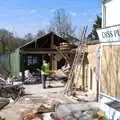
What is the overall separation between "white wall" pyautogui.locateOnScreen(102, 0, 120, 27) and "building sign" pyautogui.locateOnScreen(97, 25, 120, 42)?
649 millimetres

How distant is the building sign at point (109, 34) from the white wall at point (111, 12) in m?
0.65

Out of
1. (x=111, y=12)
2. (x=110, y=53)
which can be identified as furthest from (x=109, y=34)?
(x=111, y=12)

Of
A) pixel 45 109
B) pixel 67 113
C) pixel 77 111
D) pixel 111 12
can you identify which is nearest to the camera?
pixel 67 113

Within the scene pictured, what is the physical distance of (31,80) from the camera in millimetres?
29578

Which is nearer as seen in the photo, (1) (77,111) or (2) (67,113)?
(2) (67,113)

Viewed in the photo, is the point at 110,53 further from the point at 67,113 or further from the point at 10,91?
the point at 10,91

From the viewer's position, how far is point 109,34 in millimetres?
16734

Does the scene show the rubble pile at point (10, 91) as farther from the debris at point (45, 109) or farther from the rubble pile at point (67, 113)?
the rubble pile at point (67, 113)

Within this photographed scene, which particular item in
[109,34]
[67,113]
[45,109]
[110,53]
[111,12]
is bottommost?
[45,109]

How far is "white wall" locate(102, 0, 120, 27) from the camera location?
17.0 meters

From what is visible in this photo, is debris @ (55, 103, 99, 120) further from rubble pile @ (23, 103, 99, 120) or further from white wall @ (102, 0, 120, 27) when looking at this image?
white wall @ (102, 0, 120, 27)

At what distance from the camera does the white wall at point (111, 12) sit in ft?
55.7

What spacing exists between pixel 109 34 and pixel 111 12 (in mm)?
1418

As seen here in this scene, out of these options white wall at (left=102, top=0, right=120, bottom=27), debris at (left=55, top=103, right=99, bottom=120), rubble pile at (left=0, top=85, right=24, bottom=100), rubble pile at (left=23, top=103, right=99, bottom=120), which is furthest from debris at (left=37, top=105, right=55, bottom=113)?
rubble pile at (left=0, top=85, right=24, bottom=100)
